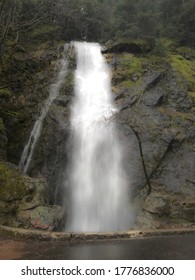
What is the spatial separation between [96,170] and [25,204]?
523 centimetres

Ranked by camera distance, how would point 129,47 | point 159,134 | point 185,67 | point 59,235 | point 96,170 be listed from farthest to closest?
point 129,47 < point 185,67 < point 159,134 < point 96,170 < point 59,235

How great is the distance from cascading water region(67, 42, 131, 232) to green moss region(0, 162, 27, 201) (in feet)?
9.97

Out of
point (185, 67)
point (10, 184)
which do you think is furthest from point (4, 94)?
point (185, 67)

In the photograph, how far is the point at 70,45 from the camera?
2745 centimetres

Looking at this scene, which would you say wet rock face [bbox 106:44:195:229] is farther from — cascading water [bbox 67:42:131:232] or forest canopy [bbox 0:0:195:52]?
forest canopy [bbox 0:0:195:52]

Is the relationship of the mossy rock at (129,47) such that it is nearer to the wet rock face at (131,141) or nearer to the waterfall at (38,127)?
the wet rock face at (131,141)

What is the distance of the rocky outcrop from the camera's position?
13594 mm

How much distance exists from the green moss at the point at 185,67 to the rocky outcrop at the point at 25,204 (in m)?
14.1

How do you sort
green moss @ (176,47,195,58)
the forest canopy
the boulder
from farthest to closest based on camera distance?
green moss @ (176,47,195,58), the forest canopy, the boulder

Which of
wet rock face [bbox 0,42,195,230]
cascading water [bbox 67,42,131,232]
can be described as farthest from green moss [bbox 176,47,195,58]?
cascading water [bbox 67,42,131,232]

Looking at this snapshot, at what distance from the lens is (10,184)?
14609 mm

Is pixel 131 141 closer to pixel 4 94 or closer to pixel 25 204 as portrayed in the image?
pixel 25 204

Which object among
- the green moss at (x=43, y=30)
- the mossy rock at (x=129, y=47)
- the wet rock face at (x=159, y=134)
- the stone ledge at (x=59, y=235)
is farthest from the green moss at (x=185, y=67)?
the stone ledge at (x=59, y=235)
